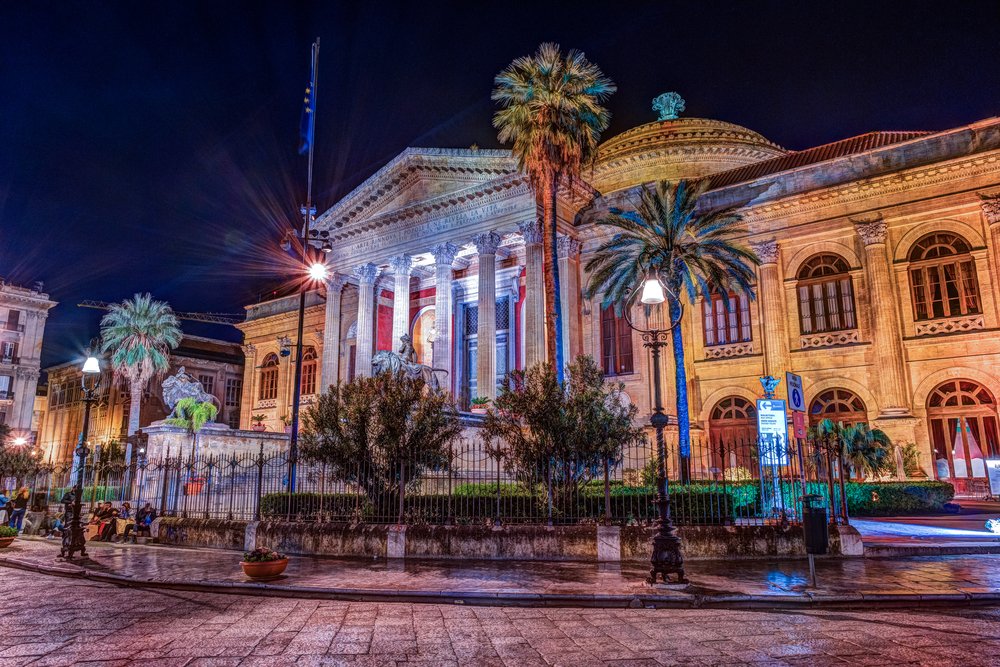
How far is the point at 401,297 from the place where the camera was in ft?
113

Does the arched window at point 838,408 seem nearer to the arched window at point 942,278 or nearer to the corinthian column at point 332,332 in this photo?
the arched window at point 942,278

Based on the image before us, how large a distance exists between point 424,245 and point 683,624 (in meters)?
28.8

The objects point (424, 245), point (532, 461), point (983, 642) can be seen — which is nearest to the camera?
point (983, 642)

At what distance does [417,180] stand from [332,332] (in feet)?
32.3

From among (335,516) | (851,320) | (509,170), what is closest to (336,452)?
(335,516)

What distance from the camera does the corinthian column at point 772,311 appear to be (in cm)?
2816

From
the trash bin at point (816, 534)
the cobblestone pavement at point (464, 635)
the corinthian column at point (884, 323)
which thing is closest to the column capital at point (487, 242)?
the corinthian column at point (884, 323)

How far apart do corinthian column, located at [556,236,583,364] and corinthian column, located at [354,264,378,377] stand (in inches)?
418

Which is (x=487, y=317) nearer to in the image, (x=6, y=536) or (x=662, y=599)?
(x=6, y=536)

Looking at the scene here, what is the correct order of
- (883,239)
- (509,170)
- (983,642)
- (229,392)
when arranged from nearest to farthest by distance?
1. (983,642)
2. (883,239)
3. (509,170)
4. (229,392)

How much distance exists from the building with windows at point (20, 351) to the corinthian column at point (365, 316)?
3774cm

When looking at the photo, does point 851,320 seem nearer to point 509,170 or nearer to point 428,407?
point 509,170

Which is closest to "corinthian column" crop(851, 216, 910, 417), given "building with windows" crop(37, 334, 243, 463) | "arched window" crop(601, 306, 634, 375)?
"arched window" crop(601, 306, 634, 375)

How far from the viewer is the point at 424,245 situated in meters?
34.2
